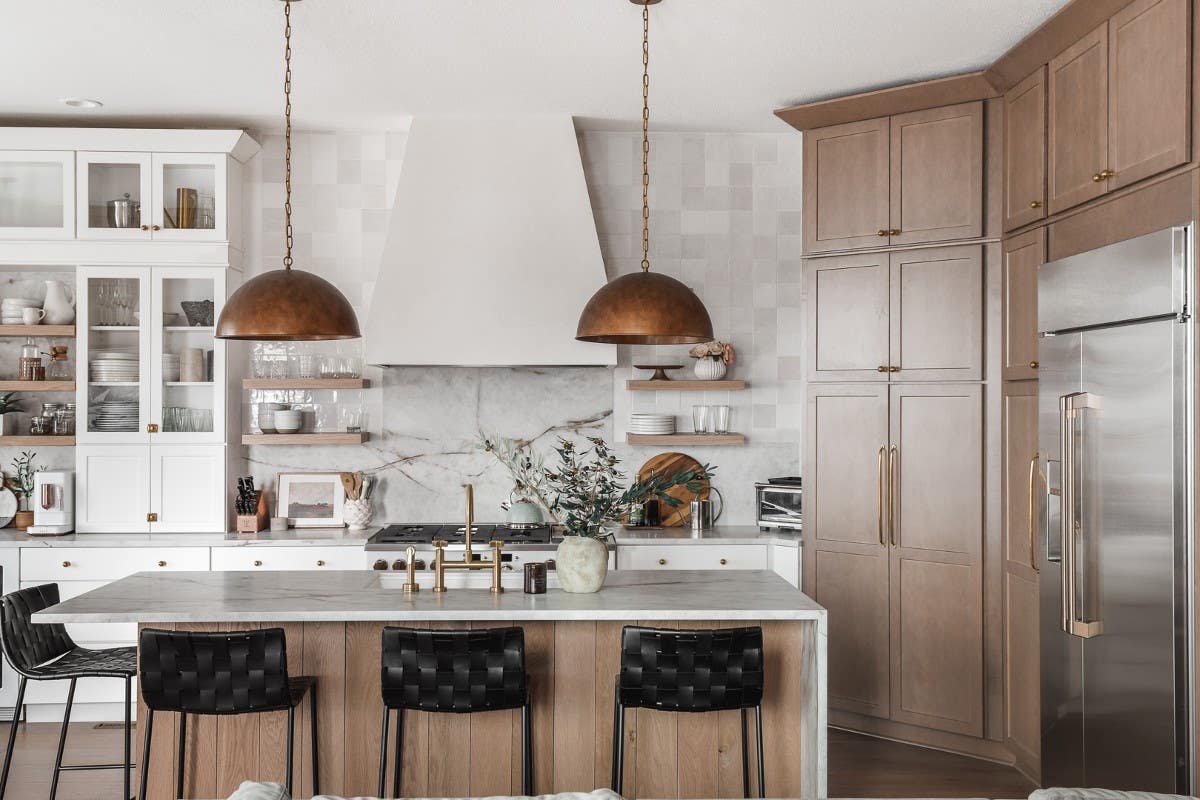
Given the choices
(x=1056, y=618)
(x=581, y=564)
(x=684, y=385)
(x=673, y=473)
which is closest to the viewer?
(x=581, y=564)

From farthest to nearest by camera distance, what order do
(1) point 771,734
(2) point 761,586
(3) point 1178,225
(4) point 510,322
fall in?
(4) point 510,322 → (2) point 761,586 → (1) point 771,734 → (3) point 1178,225

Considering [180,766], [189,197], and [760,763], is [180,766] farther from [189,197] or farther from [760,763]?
[189,197]

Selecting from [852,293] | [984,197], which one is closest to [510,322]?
[852,293]

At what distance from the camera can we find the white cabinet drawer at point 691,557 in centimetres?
459

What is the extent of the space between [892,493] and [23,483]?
441 centimetres

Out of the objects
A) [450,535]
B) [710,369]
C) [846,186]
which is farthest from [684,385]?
[450,535]

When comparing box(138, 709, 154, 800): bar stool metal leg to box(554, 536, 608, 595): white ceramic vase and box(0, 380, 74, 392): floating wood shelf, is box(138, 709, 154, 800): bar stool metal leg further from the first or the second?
box(0, 380, 74, 392): floating wood shelf

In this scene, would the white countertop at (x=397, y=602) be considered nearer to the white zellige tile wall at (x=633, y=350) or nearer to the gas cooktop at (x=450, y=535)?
the gas cooktop at (x=450, y=535)

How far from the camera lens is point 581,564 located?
10.1 ft

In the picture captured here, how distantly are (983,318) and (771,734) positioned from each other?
2.07m

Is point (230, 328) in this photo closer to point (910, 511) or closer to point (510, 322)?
point (510, 322)

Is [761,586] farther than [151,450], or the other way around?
[151,450]

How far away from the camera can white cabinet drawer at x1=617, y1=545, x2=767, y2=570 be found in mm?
4590

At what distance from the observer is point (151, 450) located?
464 cm
